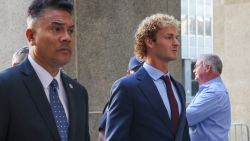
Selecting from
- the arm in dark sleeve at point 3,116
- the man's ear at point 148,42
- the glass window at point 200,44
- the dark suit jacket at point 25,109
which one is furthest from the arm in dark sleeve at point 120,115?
the glass window at point 200,44

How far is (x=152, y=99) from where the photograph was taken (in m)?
4.38

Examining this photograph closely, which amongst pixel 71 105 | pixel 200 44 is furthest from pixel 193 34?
pixel 71 105

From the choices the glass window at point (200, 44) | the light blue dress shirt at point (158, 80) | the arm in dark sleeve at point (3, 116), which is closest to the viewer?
the arm in dark sleeve at point (3, 116)

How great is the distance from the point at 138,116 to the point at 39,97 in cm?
143

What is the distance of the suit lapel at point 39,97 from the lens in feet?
9.83

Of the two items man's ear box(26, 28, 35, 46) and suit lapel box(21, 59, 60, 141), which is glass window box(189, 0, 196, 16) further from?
suit lapel box(21, 59, 60, 141)

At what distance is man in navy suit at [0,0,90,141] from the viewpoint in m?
2.93

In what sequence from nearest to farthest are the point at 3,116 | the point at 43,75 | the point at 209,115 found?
the point at 3,116 < the point at 43,75 < the point at 209,115

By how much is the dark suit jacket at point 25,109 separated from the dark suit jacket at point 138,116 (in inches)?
47.1

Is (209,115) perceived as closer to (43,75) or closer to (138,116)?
(138,116)

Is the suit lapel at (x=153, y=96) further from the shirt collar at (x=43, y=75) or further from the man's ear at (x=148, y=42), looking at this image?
the shirt collar at (x=43, y=75)

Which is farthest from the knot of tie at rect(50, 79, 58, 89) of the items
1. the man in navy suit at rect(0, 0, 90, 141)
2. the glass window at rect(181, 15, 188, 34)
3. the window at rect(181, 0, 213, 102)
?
the glass window at rect(181, 15, 188, 34)

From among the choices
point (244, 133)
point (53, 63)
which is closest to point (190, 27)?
point (244, 133)

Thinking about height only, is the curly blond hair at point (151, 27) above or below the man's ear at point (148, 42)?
above
